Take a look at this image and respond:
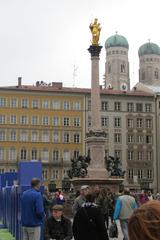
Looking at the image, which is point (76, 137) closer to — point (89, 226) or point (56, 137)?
point (56, 137)

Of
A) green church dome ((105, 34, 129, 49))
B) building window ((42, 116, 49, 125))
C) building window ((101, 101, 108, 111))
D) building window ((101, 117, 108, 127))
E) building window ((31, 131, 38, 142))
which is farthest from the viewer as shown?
green church dome ((105, 34, 129, 49))

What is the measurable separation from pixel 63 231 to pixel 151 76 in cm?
13049

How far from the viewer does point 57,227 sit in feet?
24.5

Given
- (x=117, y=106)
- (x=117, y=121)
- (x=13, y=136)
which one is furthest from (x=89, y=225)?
(x=117, y=106)

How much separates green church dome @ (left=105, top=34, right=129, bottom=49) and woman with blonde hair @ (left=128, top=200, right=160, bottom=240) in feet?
459

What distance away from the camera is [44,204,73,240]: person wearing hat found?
7.38m

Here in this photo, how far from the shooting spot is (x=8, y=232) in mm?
17438

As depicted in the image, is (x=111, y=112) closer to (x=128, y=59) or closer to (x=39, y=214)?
(x=128, y=59)

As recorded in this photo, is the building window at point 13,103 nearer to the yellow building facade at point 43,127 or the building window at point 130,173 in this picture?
the yellow building facade at point 43,127

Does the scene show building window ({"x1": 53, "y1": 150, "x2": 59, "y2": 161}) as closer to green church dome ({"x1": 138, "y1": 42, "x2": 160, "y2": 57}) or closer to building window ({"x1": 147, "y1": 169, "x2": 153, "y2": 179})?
building window ({"x1": 147, "y1": 169, "x2": 153, "y2": 179})

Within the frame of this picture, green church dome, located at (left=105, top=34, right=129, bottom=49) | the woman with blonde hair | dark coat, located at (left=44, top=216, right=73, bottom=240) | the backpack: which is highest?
green church dome, located at (left=105, top=34, right=129, bottom=49)

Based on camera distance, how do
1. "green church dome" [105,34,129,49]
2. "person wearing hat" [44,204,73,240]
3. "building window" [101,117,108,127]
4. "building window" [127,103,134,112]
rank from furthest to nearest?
"green church dome" [105,34,129,49]
"building window" [127,103,134,112]
"building window" [101,117,108,127]
"person wearing hat" [44,204,73,240]

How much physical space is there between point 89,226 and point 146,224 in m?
5.27

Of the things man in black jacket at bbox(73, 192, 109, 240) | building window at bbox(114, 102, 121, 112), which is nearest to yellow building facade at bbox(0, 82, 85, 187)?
building window at bbox(114, 102, 121, 112)
